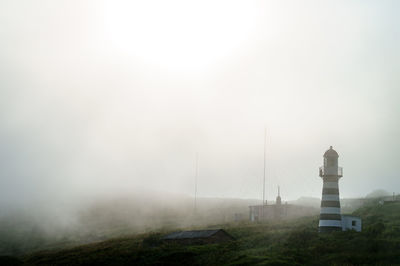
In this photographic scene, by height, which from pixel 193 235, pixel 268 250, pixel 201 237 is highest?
pixel 193 235

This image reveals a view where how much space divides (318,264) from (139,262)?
21.3 meters

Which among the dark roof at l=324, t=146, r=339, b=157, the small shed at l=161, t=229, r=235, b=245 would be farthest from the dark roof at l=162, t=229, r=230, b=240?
the dark roof at l=324, t=146, r=339, b=157

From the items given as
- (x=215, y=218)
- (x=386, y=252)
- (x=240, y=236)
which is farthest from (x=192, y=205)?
(x=386, y=252)

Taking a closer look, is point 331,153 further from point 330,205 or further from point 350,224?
point 350,224

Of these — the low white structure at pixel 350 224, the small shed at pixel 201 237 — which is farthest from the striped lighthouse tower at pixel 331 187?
the small shed at pixel 201 237

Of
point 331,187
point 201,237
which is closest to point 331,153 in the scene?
point 331,187

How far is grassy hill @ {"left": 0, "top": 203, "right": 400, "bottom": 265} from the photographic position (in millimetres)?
49625

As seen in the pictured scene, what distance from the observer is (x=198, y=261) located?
53.6 m

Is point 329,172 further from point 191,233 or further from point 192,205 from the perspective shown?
point 192,205

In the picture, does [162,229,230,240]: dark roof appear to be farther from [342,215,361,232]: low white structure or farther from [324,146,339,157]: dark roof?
[324,146,339,157]: dark roof

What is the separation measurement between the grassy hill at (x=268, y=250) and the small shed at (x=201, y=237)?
5.56 feet

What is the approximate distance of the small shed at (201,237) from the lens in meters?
63.6

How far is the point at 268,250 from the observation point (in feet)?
182

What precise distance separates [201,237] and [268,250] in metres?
11.1
